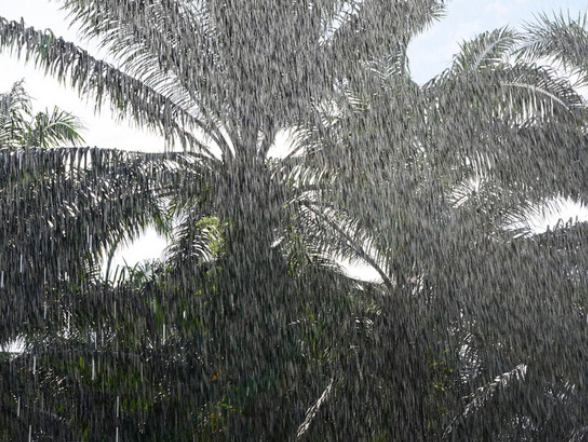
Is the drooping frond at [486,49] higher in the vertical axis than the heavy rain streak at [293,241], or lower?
higher

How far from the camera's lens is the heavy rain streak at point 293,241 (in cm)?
764

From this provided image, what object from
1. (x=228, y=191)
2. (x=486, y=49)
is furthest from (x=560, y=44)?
(x=228, y=191)

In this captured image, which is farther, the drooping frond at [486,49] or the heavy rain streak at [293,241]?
the drooping frond at [486,49]

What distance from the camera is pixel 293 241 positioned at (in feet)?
26.7

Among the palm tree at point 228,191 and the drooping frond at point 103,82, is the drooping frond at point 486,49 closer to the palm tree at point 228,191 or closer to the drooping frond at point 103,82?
the palm tree at point 228,191

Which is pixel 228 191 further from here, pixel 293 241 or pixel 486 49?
pixel 486 49

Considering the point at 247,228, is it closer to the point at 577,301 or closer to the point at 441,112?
the point at 441,112

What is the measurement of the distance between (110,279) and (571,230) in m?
6.35

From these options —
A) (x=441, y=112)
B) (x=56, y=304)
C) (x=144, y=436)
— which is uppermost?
(x=441, y=112)

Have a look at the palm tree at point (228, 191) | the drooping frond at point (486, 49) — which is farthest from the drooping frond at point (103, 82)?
the drooping frond at point (486, 49)

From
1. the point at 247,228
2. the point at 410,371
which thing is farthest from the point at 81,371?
the point at 410,371

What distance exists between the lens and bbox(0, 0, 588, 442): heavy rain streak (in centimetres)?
764

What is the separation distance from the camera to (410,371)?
8.48 meters

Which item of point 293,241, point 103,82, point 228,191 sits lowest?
point 293,241
